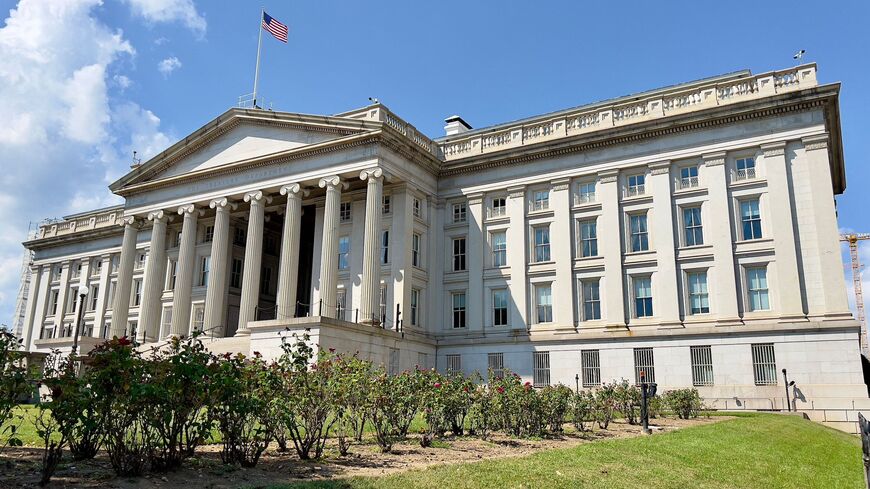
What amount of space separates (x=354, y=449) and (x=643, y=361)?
2316 centimetres

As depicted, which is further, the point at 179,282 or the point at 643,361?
the point at 179,282

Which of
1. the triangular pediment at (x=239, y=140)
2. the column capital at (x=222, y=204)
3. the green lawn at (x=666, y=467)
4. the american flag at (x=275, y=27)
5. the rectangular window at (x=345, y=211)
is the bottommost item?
the green lawn at (x=666, y=467)

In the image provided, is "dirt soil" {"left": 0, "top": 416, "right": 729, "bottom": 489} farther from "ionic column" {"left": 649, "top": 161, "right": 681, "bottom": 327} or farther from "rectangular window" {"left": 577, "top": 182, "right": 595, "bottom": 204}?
"rectangular window" {"left": 577, "top": 182, "right": 595, "bottom": 204}

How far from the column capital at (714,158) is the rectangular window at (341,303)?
21.5 metres

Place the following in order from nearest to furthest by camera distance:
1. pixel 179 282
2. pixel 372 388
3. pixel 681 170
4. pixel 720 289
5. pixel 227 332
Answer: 1. pixel 372 388
2. pixel 720 289
3. pixel 681 170
4. pixel 179 282
5. pixel 227 332

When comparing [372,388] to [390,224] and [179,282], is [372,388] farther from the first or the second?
[179,282]

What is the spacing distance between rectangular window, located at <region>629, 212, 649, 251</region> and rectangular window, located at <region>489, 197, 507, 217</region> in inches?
307

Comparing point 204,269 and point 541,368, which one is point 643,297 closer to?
point 541,368

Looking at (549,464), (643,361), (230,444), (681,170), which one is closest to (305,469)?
(230,444)

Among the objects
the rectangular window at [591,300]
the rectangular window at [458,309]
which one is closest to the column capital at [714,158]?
the rectangular window at [591,300]

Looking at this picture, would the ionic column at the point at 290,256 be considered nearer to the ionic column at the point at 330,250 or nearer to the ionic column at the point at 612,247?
the ionic column at the point at 330,250

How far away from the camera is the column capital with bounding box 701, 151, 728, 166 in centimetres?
3359

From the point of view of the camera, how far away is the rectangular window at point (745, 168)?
33134mm

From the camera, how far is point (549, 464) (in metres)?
11.9
